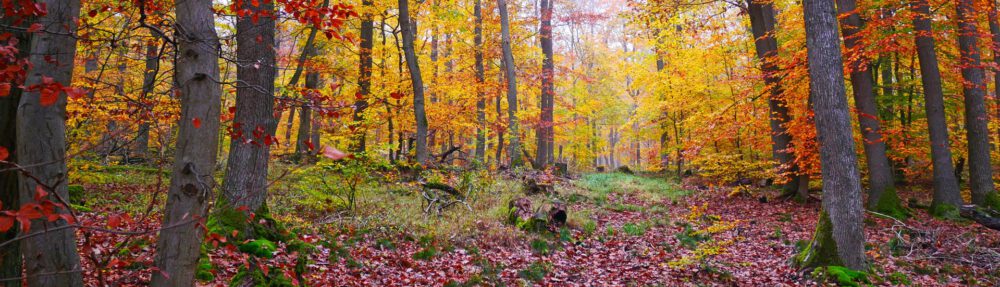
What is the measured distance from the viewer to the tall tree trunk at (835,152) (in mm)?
6723

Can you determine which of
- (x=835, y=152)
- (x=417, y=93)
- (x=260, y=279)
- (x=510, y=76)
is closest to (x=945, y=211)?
(x=835, y=152)

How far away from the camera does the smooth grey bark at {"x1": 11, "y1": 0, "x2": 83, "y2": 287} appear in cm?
277

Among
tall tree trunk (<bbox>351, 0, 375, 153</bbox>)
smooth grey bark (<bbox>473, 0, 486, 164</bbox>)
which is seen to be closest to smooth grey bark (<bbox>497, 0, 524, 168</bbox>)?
smooth grey bark (<bbox>473, 0, 486, 164</bbox>)

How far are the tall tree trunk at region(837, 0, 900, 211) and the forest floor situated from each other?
67 cm

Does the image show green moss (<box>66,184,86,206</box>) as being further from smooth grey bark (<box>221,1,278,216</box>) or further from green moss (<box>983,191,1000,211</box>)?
green moss (<box>983,191,1000,211</box>)

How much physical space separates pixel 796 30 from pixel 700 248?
741 centimetres

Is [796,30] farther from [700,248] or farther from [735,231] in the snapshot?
[700,248]

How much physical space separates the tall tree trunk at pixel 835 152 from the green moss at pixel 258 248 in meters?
7.03

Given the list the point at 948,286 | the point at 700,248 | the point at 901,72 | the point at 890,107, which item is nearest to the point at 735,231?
the point at 700,248

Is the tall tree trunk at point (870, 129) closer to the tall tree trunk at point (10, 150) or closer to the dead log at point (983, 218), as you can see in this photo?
the dead log at point (983, 218)

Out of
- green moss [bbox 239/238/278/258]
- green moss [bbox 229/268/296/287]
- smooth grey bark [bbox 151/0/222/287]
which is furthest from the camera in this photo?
green moss [bbox 239/238/278/258]

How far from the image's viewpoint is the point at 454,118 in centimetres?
1814

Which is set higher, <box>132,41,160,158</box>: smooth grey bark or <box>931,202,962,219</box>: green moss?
<box>132,41,160,158</box>: smooth grey bark

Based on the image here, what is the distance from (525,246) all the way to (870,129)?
828cm
